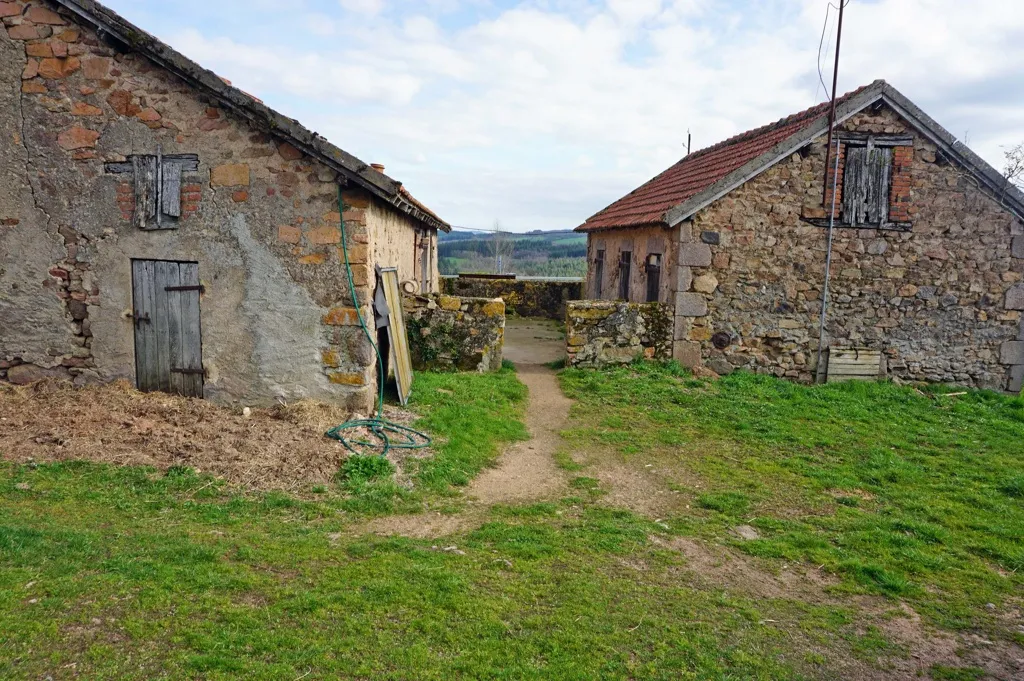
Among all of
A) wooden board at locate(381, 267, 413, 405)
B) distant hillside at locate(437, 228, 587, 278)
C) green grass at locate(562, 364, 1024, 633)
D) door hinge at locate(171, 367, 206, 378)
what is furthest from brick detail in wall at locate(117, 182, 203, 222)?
distant hillside at locate(437, 228, 587, 278)

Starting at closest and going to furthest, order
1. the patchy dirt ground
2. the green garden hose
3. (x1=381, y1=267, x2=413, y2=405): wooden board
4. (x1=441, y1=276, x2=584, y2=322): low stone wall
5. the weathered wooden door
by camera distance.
Result: 1. the patchy dirt ground
2. the green garden hose
3. the weathered wooden door
4. (x1=381, y1=267, x2=413, y2=405): wooden board
5. (x1=441, y1=276, x2=584, y2=322): low stone wall

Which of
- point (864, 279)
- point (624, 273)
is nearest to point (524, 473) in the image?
point (864, 279)

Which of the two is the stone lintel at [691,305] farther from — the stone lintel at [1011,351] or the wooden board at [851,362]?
the stone lintel at [1011,351]

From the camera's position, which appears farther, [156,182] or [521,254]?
[521,254]

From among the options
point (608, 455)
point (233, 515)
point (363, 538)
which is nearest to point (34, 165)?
point (233, 515)

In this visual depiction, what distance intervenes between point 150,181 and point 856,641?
8.37 m

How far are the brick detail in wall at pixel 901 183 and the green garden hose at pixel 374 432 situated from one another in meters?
9.06

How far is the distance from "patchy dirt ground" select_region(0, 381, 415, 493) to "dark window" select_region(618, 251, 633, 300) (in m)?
8.64

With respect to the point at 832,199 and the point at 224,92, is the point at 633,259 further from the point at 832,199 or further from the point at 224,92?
the point at 224,92

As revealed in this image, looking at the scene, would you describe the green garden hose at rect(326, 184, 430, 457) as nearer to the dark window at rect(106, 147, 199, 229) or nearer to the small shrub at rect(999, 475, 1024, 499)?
the dark window at rect(106, 147, 199, 229)

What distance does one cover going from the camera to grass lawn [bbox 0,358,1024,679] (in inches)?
157

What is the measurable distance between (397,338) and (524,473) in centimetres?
Result: 294

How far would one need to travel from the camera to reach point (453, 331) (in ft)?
38.2

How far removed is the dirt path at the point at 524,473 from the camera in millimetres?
6062
